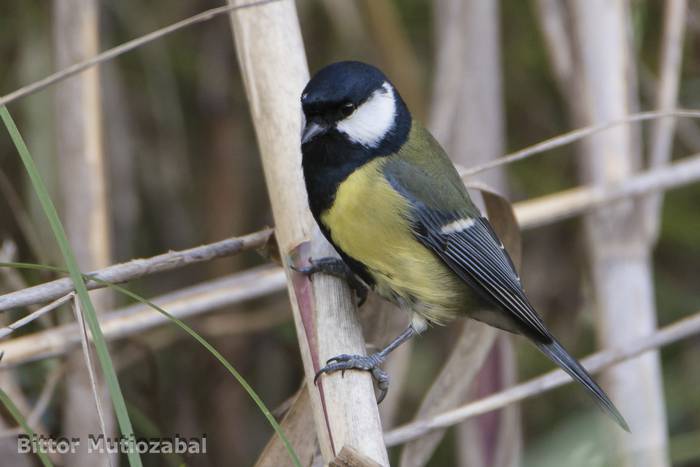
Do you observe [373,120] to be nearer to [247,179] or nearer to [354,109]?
[354,109]

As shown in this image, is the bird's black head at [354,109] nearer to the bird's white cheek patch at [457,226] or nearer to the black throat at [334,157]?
the black throat at [334,157]

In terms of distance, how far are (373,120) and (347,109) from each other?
8 cm

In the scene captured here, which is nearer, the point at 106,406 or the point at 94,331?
the point at 94,331

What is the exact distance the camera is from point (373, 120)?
1.54 m

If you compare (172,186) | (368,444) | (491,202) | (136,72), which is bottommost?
(368,444)

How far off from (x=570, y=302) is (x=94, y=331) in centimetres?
204

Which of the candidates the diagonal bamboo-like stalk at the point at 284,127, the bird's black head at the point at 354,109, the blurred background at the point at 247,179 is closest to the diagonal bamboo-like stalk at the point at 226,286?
the diagonal bamboo-like stalk at the point at 284,127

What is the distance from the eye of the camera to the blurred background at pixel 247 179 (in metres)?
2.29

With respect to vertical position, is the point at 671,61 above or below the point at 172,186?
below

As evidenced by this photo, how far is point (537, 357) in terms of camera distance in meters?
2.58

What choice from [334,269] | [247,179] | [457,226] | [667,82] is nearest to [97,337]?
[334,269]

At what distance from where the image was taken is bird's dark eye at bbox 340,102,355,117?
1.46 m

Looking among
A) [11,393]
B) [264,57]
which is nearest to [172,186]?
[11,393]

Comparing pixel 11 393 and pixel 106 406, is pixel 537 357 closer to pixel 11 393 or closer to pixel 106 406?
pixel 106 406
